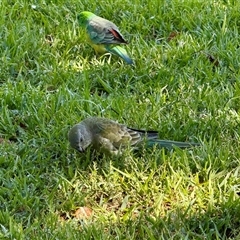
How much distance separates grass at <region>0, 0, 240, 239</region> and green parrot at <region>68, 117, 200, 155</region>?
93 millimetres

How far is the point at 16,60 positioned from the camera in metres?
6.17

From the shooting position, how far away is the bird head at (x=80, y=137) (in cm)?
468

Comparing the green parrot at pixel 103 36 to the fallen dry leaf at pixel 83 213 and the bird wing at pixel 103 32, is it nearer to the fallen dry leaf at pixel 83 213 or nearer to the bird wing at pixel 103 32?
the bird wing at pixel 103 32

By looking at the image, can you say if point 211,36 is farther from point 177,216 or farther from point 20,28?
point 177,216

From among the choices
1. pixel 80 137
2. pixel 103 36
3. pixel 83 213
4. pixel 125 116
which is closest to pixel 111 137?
pixel 80 137

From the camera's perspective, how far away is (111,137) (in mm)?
4828

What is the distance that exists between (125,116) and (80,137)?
73 cm

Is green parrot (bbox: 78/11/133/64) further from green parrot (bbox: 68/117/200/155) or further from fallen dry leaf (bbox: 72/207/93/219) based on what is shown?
fallen dry leaf (bbox: 72/207/93/219)

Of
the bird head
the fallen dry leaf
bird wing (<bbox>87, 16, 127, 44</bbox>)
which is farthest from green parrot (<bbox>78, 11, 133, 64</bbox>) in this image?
the fallen dry leaf

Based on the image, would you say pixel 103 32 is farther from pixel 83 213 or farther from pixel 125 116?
pixel 83 213

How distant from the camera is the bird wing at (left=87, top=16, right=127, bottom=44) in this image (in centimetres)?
624

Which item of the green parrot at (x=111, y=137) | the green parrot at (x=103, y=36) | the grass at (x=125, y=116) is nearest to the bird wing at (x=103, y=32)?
the green parrot at (x=103, y=36)

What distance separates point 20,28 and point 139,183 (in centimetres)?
273

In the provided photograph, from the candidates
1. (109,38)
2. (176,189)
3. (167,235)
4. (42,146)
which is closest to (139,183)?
(176,189)
